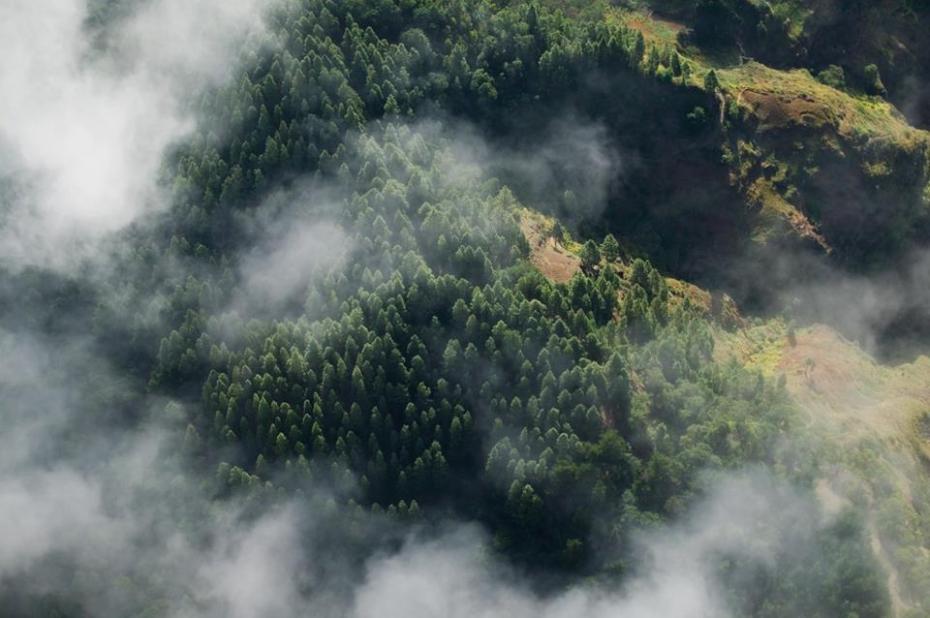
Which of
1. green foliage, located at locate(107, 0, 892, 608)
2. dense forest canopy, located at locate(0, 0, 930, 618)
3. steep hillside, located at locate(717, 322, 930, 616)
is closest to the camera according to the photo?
dense forest canopy, located at locate(0, 0, 930, 618)

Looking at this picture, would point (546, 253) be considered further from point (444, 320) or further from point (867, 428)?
point (867, 428)

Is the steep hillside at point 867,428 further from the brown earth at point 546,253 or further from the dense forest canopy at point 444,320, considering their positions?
the brown earth at point 546,253

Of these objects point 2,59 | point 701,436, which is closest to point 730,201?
point 701,436

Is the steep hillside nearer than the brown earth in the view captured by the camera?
Yes

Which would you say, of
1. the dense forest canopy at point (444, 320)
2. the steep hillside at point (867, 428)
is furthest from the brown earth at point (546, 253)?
the steep hillside at point (867, 428)

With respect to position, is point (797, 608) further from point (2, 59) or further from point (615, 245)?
point (2, 59)

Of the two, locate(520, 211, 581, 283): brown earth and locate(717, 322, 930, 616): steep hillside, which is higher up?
locate(520, 211, 581, 283): brown earth

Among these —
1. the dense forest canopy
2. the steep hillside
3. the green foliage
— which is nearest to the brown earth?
the dense forest canopy

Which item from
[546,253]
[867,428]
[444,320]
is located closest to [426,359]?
[444,320]

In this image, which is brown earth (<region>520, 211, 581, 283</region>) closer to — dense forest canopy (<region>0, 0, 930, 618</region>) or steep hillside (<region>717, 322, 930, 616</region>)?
dense forest canopy (<region>0, 0, 930, 618</region>)
